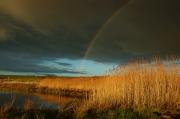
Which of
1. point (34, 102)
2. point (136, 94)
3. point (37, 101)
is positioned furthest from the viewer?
point (37, 101)

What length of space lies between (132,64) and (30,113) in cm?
598

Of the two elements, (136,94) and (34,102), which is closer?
(136,94)

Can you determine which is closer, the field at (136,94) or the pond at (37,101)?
the field at (136,94)

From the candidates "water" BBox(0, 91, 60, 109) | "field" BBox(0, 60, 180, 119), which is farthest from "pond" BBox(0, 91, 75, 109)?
"field" BBox(0, 60, 180, 119)

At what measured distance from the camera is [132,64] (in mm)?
14258

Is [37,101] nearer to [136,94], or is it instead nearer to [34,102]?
[34,102]

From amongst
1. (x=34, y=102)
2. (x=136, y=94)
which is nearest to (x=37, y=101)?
(x=34, y=102)

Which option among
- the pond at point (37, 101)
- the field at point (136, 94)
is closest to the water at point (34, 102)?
the pond at point (37, 101)

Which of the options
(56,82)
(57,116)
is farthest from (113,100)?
(56,82)

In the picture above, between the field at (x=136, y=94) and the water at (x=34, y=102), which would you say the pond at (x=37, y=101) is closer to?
the water at (x=34, y=102)

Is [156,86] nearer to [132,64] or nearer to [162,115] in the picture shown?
[132,64]

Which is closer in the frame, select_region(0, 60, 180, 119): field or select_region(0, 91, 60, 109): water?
select_region(0, 60, 180, 119): field

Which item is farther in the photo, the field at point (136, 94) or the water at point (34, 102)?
the water at point (34, 102)

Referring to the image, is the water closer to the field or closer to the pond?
the pond
